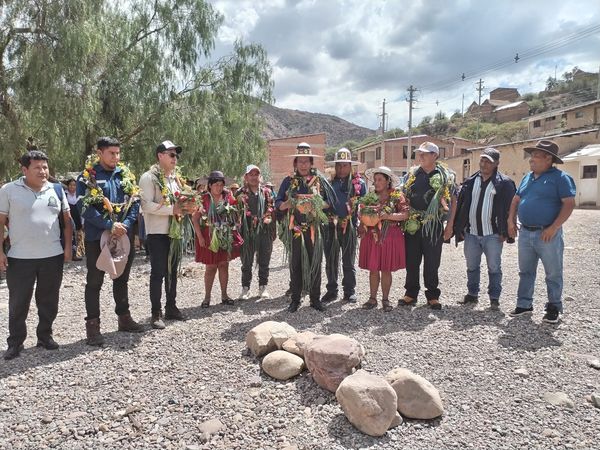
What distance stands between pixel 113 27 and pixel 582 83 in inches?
2818

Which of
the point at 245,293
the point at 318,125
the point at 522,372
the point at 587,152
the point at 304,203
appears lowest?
the point at 522,372

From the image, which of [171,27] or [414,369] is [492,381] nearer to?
[414,369]

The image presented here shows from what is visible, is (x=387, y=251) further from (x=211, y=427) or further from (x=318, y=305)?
(x=211, y=427)

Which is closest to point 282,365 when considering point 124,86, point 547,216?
point 547,216

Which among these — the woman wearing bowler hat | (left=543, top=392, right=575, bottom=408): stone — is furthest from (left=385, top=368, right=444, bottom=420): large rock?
the woman wearing bowler hat

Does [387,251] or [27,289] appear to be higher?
[387,251]

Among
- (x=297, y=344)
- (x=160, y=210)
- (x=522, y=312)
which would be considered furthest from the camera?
(x=522, y=312)

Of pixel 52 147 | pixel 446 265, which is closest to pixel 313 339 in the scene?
pixel 446 265

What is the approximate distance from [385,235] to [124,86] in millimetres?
8509

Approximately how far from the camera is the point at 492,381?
11.7ft

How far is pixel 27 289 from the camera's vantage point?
13.6ft

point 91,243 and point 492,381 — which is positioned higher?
point 91,243

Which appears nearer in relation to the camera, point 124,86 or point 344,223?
point 344,223

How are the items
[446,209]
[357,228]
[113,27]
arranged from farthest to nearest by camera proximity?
[113,27] < [357,228] < [446,209]
